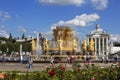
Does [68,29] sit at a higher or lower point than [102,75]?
higher

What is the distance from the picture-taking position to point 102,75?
13.5 m

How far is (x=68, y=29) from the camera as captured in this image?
69812 millimetres

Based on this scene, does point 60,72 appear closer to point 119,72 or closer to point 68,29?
point 119,72

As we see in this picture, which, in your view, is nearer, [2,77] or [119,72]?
[2,77]

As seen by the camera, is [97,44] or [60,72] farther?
[97,44]

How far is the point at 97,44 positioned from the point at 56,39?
105 m

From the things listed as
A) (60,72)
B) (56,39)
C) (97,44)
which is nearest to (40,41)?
(56,39)

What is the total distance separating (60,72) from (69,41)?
55.6 m

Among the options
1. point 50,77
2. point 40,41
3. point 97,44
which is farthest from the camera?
point 97,44

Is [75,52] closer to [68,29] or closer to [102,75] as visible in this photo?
[68,29]

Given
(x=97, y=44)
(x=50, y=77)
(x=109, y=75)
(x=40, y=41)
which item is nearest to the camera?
(x=50, y=77)

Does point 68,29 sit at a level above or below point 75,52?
above

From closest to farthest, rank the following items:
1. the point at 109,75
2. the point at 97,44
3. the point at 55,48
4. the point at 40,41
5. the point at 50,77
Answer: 1. the point at 50,77
2. the point at 109,75
3. the point at 55,48
4. the point at 40,41
5. the point at 97,44

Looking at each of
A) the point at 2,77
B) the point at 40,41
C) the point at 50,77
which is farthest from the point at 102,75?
the point at 40,41
